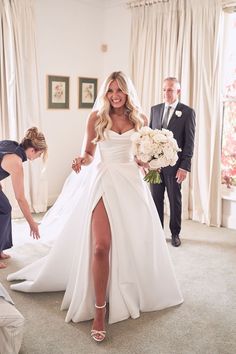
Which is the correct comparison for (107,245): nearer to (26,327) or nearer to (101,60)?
(26,327)

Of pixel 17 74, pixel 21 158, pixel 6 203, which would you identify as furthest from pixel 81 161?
pixel 17 74

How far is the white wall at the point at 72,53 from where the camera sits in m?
5.57

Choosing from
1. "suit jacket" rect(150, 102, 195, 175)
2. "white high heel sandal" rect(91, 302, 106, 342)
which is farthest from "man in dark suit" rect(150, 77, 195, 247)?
"white high heel sandal" rect(91, 302, 106, 342)

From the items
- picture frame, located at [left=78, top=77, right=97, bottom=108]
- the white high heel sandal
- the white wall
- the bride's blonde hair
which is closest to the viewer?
the white high heel sandal

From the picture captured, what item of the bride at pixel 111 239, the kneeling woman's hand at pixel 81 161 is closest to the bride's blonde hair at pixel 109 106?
the bride at pixel 111 239

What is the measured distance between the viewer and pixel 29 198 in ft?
17.8

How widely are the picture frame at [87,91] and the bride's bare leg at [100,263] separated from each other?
3.69 meters

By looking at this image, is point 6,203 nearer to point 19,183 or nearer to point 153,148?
point 19,183

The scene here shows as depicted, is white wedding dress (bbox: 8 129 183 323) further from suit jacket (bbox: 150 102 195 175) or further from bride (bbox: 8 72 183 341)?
suit jacket (bbox: 150 102 195 175)

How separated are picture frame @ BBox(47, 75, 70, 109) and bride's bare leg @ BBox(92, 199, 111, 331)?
11.0ft

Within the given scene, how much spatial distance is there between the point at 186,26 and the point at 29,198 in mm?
2984

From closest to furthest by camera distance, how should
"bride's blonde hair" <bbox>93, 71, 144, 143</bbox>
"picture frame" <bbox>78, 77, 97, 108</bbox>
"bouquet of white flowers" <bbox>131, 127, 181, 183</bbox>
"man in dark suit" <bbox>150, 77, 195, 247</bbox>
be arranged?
"bouquet of white flowers" <bbox>131, 127, 181, 183</bbox>
"bride's blonde hair" <bbox>93, 71, 144, 143</bbox>
"man in dark suit" <bbox>150, 77, 195, 247</bbox>
"picture frame" <bbox>78, 77, 97, 108</bbox>

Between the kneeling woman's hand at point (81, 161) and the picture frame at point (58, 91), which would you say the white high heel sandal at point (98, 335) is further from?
the picture frame at point (58, 91)

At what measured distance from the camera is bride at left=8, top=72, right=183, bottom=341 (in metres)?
2.76
